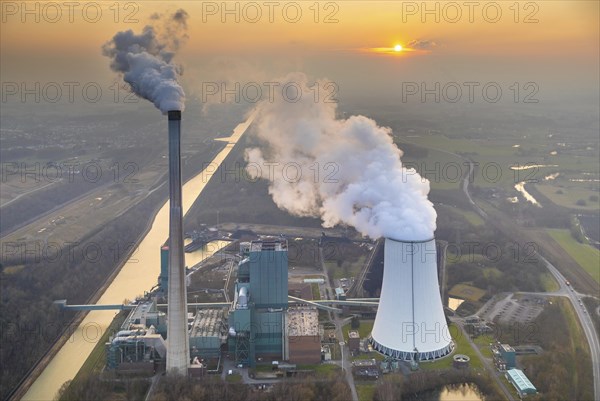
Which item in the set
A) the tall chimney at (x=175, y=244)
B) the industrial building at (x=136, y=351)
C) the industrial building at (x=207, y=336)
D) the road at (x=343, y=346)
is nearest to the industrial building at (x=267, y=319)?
the industrial building at (x=207, y=336)

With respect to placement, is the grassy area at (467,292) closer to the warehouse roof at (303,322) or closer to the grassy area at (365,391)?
the warehouse roof at (303,322)

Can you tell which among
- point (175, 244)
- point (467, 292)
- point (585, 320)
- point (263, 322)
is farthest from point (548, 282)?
point (175, 244)

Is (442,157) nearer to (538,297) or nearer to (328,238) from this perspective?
(328,238)

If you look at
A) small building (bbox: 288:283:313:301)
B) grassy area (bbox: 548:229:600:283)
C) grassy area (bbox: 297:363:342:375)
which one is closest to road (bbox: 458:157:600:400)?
grassy area (bbox: 548:229:600:283)

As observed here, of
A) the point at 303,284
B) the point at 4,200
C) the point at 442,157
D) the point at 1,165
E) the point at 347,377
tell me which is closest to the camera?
the point at 347,377

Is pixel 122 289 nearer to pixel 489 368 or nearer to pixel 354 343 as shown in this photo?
pixel 354 343

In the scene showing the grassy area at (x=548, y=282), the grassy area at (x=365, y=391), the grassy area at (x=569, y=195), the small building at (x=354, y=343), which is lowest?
the grassy area at (x=365, y=391)

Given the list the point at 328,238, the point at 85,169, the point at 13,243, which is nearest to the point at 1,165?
the point at 85,169
